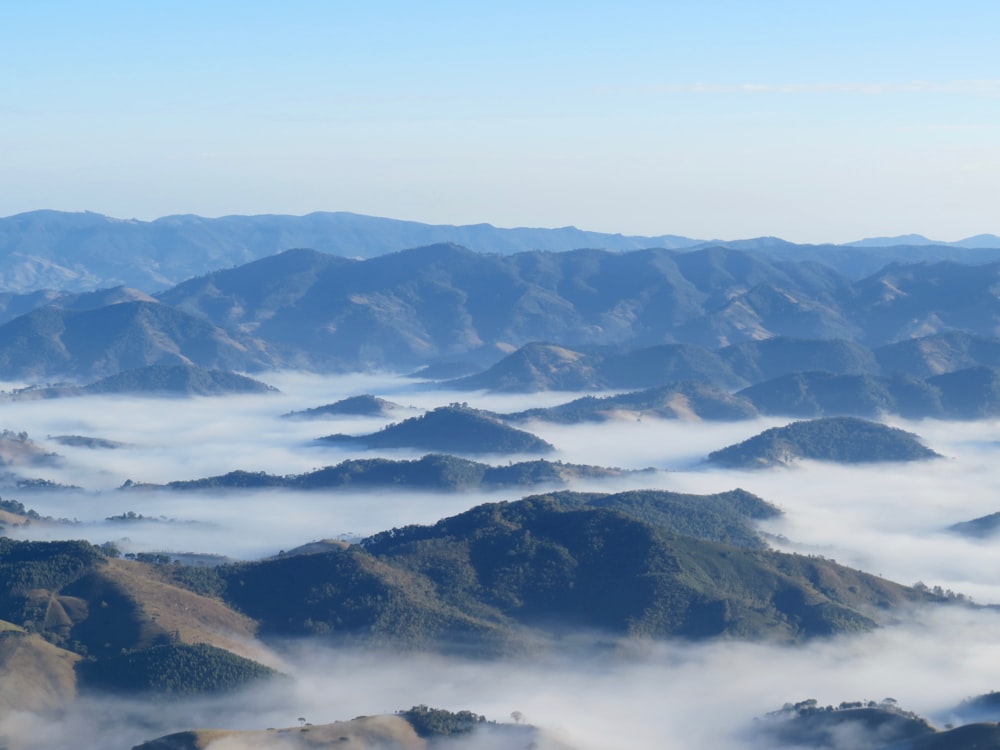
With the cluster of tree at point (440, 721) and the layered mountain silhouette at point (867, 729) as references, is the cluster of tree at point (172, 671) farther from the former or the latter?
the layered mountain silhouette at point (867, 729)

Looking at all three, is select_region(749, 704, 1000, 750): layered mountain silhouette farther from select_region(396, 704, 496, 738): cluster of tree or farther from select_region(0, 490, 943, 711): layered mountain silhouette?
select_region(396, 704, 496, 738): cluster of tree

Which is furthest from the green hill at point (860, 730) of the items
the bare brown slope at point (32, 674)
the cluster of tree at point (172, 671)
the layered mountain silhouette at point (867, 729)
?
the bare brown slope at point (32, 674)

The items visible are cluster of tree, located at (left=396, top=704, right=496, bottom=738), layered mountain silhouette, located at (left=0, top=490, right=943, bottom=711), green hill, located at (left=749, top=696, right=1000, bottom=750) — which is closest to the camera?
green hill, located at (left=749, top=696, right=1000, bottom=750)

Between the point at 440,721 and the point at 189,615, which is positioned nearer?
the point at 440,721

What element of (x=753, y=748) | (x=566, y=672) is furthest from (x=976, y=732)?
(x=566, y=672)

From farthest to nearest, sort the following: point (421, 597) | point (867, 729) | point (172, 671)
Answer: point (421, 597) → point (172, 671) → point (867, 729)

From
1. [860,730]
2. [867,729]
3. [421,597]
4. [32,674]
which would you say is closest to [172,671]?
[32,674]

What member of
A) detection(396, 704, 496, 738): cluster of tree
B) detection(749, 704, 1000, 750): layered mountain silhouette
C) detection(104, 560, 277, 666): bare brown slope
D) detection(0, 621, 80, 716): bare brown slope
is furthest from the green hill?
detection(0, 621, 80, 716): bare brown slope

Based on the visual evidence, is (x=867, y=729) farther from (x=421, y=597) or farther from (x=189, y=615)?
(x=189, y=615)

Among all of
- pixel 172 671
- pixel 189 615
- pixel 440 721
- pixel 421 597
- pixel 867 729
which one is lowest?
pixel 867 729

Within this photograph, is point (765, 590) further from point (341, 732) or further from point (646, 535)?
point (341, 732)

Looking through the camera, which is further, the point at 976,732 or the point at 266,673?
the point at 266,673
